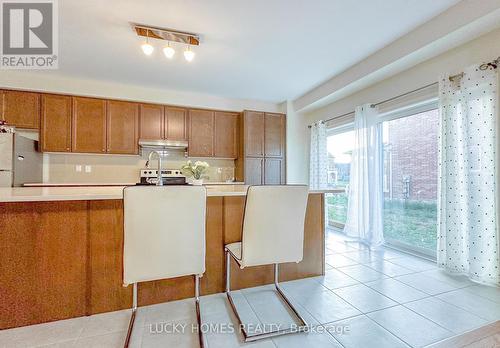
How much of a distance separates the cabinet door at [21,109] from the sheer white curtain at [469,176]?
222 inches

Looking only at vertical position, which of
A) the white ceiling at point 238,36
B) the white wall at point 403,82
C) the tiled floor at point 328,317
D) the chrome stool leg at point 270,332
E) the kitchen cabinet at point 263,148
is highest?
the white ceiling at point 238,36

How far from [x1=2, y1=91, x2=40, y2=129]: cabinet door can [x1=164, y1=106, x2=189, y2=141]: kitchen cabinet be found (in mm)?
1956

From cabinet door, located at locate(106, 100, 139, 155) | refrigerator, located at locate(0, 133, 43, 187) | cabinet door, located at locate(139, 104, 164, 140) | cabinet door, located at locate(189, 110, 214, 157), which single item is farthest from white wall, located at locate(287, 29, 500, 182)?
refrigerator, located at locate(0, 133, 43, 187)

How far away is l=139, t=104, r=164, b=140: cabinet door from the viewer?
4.32 metres

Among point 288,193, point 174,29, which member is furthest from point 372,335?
point 174,29

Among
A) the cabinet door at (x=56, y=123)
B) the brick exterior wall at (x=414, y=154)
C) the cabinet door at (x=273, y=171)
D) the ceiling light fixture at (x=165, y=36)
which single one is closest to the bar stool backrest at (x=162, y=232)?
the ceiling light fixture at (x=165, y=36)

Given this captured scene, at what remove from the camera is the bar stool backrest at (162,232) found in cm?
136

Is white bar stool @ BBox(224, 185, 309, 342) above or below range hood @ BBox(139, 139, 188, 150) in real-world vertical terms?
below

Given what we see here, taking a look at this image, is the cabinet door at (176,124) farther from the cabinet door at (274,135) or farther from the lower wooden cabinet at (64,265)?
the lower wooden cabinet at (64,265)

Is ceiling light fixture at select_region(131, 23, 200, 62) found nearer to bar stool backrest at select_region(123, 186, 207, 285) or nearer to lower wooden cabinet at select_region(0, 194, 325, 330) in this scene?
lower wooden cabinet at select_region(0, 194, 325, 330)

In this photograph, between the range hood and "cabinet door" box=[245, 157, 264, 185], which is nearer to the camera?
the range hood

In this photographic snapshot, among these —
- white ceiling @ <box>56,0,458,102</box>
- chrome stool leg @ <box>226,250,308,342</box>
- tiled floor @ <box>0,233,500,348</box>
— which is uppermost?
white ceiling @ <box>56,0,458,102</box>

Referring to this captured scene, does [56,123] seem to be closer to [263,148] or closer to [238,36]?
[238,36]

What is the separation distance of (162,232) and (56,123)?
377 cm
